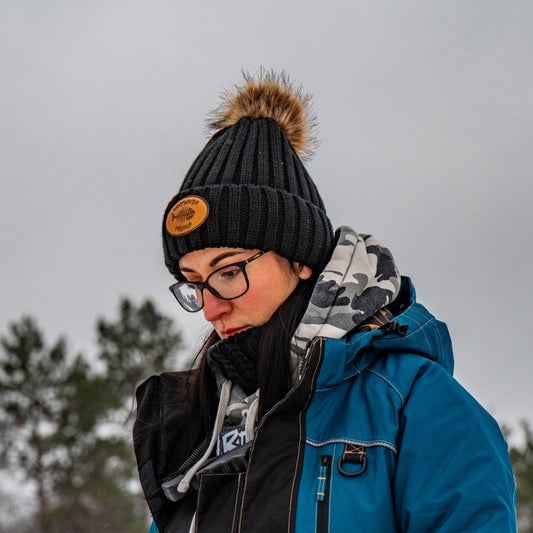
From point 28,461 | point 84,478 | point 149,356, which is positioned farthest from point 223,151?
point 28,461

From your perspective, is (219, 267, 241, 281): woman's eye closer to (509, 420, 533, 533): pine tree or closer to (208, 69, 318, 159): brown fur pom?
(208, 69, 318, 159): brown fur pom

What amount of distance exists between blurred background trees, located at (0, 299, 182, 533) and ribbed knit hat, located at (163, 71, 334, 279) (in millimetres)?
15533

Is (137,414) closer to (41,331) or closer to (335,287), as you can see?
(335,287)

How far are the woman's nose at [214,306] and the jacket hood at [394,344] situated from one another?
1.33 ft

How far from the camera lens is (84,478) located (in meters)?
18.9

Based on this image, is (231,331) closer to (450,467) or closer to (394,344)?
(394,344)

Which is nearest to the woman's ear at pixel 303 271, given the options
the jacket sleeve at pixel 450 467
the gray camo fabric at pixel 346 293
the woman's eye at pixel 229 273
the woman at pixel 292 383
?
the woman at pixel 292 383

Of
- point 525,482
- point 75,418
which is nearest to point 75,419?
point 75,418

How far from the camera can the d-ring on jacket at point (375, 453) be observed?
5.89ft

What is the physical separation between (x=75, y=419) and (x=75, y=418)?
0.15 feet

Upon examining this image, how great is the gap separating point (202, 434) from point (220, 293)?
21.1 inches

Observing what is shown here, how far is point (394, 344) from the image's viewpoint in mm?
2057

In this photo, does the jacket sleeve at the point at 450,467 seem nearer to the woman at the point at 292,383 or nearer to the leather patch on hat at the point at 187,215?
the woman at the point at 292,383

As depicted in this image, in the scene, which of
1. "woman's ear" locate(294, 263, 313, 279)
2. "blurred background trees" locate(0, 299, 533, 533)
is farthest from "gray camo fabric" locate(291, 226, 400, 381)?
"blurred background trees" locate(0, 299, 533, 533)
